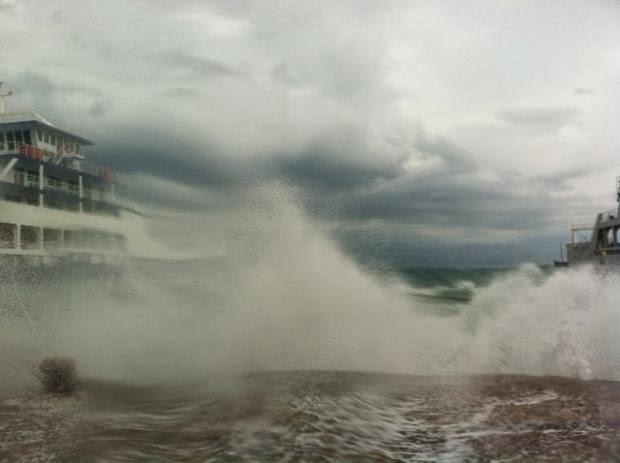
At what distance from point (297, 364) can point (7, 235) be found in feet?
18.5

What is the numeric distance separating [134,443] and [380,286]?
6.40m

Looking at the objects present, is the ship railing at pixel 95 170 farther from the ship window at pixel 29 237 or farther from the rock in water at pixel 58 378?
the rock in water at pixel 58 378

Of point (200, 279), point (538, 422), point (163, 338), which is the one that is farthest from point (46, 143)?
point (538, 422)

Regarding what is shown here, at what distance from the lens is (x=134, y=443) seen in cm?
324

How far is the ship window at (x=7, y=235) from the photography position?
25.9 ft

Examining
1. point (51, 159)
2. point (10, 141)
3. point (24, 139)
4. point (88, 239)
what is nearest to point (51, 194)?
point (51, 159)

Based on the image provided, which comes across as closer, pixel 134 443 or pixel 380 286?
pixel 134 443

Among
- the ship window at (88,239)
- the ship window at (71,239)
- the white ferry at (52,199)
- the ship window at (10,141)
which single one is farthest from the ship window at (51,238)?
the ship window at (10,141)

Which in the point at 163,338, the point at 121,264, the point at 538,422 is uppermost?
the point at 121,264

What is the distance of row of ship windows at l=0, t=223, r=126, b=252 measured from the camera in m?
8.00

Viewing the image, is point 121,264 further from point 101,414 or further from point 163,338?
point 101,414

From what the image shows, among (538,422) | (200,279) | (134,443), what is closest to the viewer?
(134,443)

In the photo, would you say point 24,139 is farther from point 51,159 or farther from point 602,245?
point 602,245

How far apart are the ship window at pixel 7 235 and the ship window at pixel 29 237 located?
148 mm
